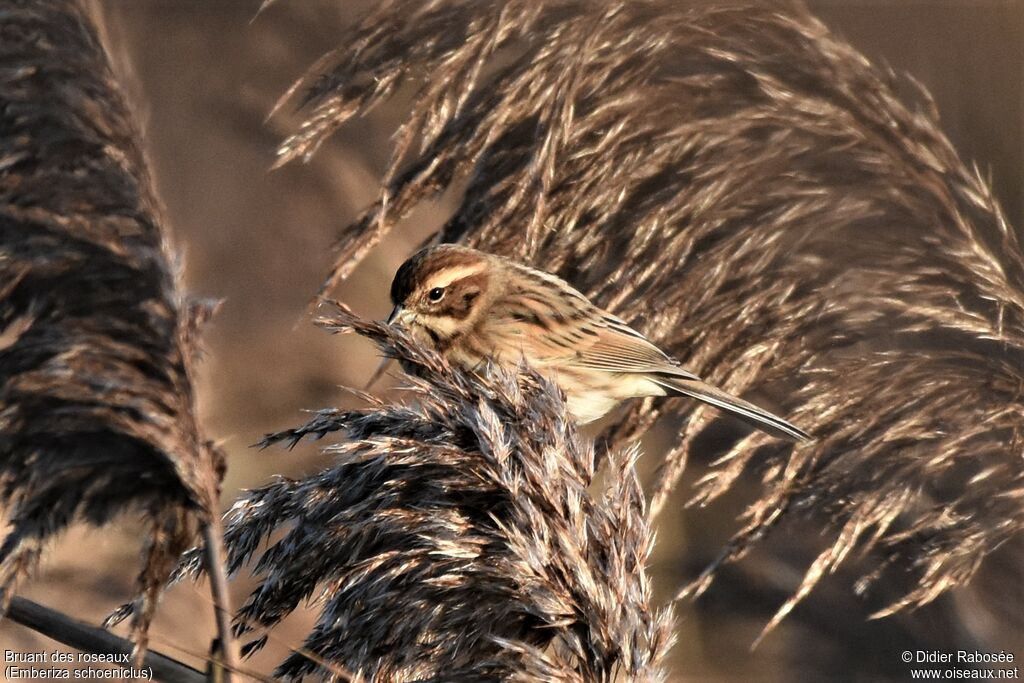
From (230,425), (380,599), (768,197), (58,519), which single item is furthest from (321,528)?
(230,425)

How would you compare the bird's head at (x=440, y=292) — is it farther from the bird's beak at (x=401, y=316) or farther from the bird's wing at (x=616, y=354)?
the bird's wing at (x=616, y=354)

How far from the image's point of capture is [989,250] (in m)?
2.22

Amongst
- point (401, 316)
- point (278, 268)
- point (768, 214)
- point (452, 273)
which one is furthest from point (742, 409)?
point (278, 268)

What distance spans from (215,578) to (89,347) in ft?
1.29

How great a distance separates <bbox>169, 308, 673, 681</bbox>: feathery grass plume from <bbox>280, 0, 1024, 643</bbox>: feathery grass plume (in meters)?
0.65

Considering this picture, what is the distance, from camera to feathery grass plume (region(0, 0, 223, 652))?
5.47 ft

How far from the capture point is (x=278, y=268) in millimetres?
3682

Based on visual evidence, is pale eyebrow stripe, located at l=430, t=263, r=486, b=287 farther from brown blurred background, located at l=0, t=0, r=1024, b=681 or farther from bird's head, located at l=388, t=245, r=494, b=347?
brown blurred background, located at l=0, t=0, r=1024, b=681

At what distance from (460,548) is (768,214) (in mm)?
1057

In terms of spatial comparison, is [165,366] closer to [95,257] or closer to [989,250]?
[95,257]

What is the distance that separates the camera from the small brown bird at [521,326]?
2.95 m
